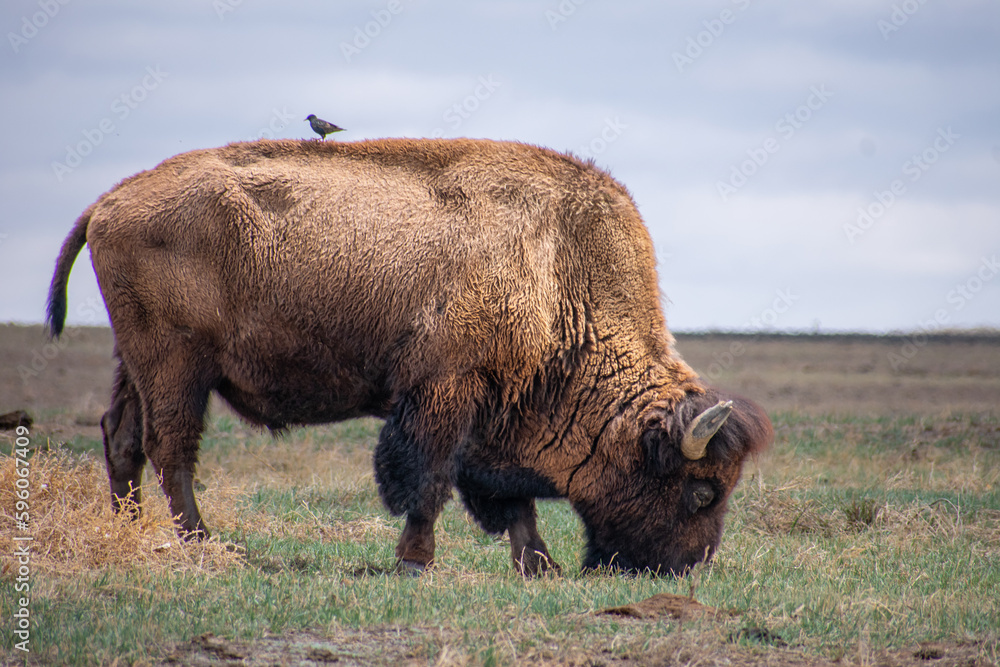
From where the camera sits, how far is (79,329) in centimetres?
4341

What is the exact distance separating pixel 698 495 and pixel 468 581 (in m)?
1.57

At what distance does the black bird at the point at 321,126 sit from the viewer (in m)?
8.23

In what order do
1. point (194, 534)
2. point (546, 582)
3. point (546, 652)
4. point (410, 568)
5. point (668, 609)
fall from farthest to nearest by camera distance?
point (194, 534), point (410, 568), point (546, 582), point (668, 609), point (546, 652)

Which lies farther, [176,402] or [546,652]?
[176,402]

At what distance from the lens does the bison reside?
614cm

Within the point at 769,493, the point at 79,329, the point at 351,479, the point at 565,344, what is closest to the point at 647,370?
the point at 565,344

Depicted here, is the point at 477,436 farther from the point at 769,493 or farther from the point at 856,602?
the point at 769,493

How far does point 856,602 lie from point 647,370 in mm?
1963

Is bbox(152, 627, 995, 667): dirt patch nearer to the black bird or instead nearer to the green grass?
the green grass

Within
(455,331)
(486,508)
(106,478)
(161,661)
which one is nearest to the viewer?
(161,661)

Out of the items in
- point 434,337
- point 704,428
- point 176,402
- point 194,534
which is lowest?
point 194,534

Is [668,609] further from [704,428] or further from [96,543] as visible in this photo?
[96,543]

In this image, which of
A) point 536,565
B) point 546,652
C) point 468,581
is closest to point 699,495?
point 536,565

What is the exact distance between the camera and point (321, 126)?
27.1ft
